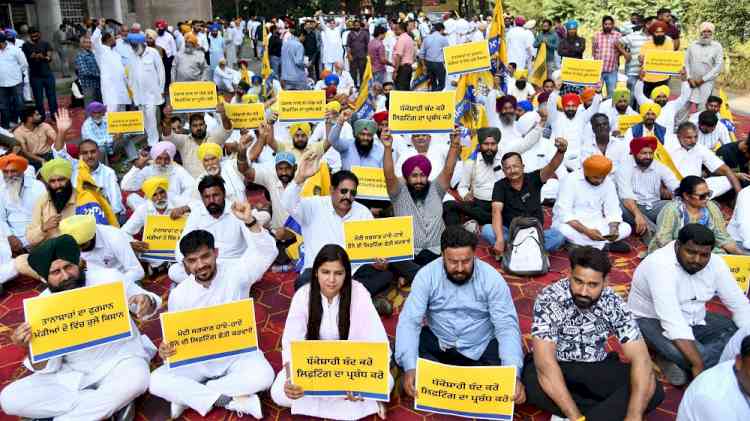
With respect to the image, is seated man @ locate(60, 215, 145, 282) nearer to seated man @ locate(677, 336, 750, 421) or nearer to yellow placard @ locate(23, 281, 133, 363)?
yellow placard @ locate(23, 281, 133, 363)

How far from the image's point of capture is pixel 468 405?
11.0ft

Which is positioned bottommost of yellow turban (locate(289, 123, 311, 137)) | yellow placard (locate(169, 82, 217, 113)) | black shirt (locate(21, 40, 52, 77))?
yellow turban (locate(289, 123, 311, 137))

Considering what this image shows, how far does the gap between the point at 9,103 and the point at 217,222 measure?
7821mm

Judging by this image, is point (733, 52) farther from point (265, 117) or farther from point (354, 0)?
point (354, 0)

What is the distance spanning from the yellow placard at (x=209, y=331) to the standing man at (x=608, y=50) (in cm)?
929

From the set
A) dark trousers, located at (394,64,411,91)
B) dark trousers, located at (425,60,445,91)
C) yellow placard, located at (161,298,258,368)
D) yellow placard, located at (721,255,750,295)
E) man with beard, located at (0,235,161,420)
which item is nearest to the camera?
man with beard, located at (0,235,161,420)

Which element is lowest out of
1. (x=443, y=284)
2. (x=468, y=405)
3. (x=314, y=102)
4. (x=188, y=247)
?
(x=468, y=405)

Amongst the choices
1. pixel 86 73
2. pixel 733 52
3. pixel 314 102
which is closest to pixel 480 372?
pixel 314 102

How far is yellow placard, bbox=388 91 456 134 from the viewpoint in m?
5.71

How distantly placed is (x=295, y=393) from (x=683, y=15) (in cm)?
2155

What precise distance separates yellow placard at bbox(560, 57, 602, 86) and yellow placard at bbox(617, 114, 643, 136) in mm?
1057

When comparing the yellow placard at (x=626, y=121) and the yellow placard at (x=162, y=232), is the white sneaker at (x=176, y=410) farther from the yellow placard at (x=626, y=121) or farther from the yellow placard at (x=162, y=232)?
the yellow placard at (x=626, y=121)

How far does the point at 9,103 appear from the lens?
35.1 ft

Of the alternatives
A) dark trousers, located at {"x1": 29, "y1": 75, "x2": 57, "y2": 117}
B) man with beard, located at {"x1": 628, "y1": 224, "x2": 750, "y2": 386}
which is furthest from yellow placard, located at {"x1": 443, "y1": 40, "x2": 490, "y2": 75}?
dark trousers, located at {"x1": 29, "y1": 75, "x2": 57, "y2": 117}
